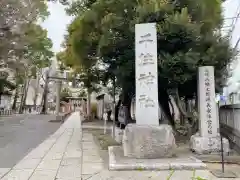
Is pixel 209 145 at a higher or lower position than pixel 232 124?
lower

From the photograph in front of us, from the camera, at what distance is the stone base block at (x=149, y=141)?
714 centimetres

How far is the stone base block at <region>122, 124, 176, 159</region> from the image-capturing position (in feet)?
23.4

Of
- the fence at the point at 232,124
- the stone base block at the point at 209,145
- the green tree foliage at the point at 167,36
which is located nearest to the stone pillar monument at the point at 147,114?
the stone base block at the point at 209,145

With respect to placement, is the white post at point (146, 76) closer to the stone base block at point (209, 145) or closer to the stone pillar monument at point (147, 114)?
the stone pillar monument at point (147, 114)

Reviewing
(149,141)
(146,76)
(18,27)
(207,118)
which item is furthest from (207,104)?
(18,27)

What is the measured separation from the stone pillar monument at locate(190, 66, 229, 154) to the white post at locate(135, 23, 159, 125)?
62.6 inches

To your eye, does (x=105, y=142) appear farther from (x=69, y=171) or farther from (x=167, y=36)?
(x=69, y=171)

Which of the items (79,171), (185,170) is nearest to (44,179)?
(79,171)

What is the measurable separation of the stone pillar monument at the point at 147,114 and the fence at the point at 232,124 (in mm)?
2798

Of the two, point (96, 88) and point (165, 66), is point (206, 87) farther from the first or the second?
point (96, 88)

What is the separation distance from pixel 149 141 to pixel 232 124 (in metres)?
4.21

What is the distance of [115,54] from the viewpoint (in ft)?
35.1

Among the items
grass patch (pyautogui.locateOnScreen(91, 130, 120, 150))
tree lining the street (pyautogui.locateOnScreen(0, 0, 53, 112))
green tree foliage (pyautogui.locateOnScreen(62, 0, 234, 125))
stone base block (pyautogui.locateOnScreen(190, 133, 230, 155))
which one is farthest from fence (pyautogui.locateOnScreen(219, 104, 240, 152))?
tree lining the street (pyautogui.locateOnScreen(0, 0, 53, 112))

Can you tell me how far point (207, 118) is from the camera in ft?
27.9
